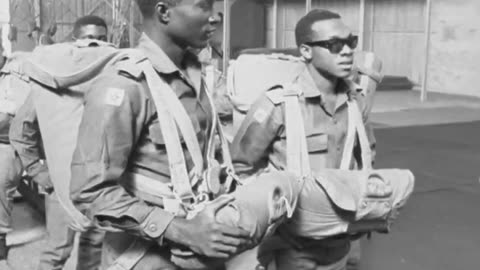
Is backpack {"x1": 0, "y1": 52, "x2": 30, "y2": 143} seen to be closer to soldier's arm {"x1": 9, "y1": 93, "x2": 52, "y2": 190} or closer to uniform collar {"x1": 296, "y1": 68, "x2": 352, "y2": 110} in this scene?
soldier's arm {"x1": 9, "y1": 93, "x2": 52, "y2": 190}

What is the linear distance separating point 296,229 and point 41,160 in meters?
2.94

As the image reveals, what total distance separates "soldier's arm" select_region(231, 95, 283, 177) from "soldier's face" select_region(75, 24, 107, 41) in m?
2.23

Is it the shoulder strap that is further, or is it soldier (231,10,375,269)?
soldier (231,10,375,269)

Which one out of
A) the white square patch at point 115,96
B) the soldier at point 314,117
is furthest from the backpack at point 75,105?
the soldier at point 314,117

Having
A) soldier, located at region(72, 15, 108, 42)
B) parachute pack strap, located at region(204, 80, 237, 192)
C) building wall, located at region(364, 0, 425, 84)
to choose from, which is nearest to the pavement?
soldier, located at region(72, 15, 108, 42)

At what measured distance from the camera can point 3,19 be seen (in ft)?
46.5

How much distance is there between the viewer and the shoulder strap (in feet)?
8.54

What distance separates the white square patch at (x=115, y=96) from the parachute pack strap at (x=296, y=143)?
118cm

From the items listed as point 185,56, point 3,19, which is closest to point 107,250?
point 185,56

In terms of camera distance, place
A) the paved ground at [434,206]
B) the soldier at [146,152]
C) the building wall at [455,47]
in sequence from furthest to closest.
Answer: the building wall at [455,47] → the paved ground at [434,206] → the soldier at [146,152]

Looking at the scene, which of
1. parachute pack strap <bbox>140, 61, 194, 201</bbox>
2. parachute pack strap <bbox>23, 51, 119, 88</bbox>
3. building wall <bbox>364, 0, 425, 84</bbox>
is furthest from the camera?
building wall <bbox>364, 0, 425, 84</bbox>

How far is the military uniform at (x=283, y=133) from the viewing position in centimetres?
388

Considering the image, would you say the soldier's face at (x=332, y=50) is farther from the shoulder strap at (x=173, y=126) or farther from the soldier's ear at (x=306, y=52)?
the shoulder strap at (x=173, y=126)

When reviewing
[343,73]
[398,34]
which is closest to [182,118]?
[343,73]
